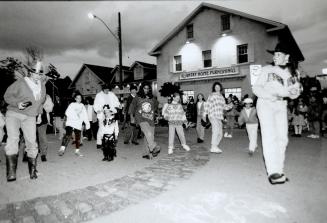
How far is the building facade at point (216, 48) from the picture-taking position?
76.7 ft

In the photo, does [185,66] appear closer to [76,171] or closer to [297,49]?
[297,49]

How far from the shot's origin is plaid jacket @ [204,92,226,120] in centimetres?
791

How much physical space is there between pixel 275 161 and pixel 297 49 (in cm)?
3164

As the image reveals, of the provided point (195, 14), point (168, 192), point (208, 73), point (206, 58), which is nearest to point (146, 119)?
point (168, 192)

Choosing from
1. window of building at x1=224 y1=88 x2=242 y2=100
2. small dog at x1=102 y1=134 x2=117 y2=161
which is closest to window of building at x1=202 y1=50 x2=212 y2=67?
window of building at x1=224 y1=88 x2=242 y2=100

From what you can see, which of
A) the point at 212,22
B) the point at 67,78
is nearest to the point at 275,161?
the point at 212,22

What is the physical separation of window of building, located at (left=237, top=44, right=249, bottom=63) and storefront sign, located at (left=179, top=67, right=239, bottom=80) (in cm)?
100

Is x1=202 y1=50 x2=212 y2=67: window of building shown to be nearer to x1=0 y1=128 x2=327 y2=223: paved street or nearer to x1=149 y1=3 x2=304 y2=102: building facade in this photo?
x1=149 y1=3 x2=304 y2=102: building facade

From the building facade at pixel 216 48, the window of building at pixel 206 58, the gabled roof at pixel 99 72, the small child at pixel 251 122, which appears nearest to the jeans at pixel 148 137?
the small child at pixel 251 122

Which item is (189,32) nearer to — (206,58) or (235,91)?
(206,58)

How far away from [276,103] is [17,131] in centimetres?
491

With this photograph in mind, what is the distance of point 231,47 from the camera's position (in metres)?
24.8

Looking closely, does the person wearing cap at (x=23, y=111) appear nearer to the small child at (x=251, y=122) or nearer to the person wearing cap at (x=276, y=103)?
the person wearing cap at (x=276, y=103)

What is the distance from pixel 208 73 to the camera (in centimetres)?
2609
